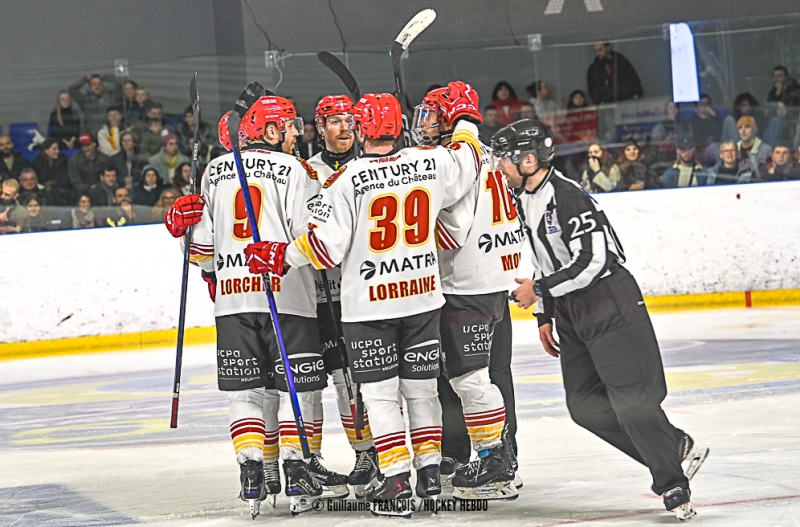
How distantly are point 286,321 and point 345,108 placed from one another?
2.74ft

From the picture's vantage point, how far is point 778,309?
853 cm

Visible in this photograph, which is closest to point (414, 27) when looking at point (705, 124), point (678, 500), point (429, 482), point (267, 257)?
point (267, 257)

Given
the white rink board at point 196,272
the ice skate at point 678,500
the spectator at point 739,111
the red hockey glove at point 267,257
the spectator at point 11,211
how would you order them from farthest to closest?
the spectator at point 739,111 < the spectator at point 11,211 < the white rink board at point 196,272 < the red hockey glove at point 267,257 < the ice skate at point 678,500

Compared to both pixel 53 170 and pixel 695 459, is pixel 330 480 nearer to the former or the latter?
pixel 695 459

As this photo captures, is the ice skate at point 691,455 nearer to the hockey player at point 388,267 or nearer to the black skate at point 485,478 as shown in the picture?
the black skate at point 485,478

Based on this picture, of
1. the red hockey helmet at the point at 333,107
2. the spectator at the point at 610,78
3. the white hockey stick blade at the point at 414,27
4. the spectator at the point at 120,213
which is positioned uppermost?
the spectator at the point at 610,78

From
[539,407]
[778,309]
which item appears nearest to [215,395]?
[539,407]

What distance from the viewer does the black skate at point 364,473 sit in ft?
13.3

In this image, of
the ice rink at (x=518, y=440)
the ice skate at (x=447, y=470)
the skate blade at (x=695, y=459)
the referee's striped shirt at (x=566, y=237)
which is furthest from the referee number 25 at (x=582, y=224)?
the ice skate at (x=447, y=470)

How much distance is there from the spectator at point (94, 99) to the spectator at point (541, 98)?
3.47 meters

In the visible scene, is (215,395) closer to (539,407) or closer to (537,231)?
(539,407)

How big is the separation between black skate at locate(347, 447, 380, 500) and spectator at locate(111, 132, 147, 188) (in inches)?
220

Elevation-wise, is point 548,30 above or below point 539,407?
above

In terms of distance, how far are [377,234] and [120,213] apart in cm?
578
